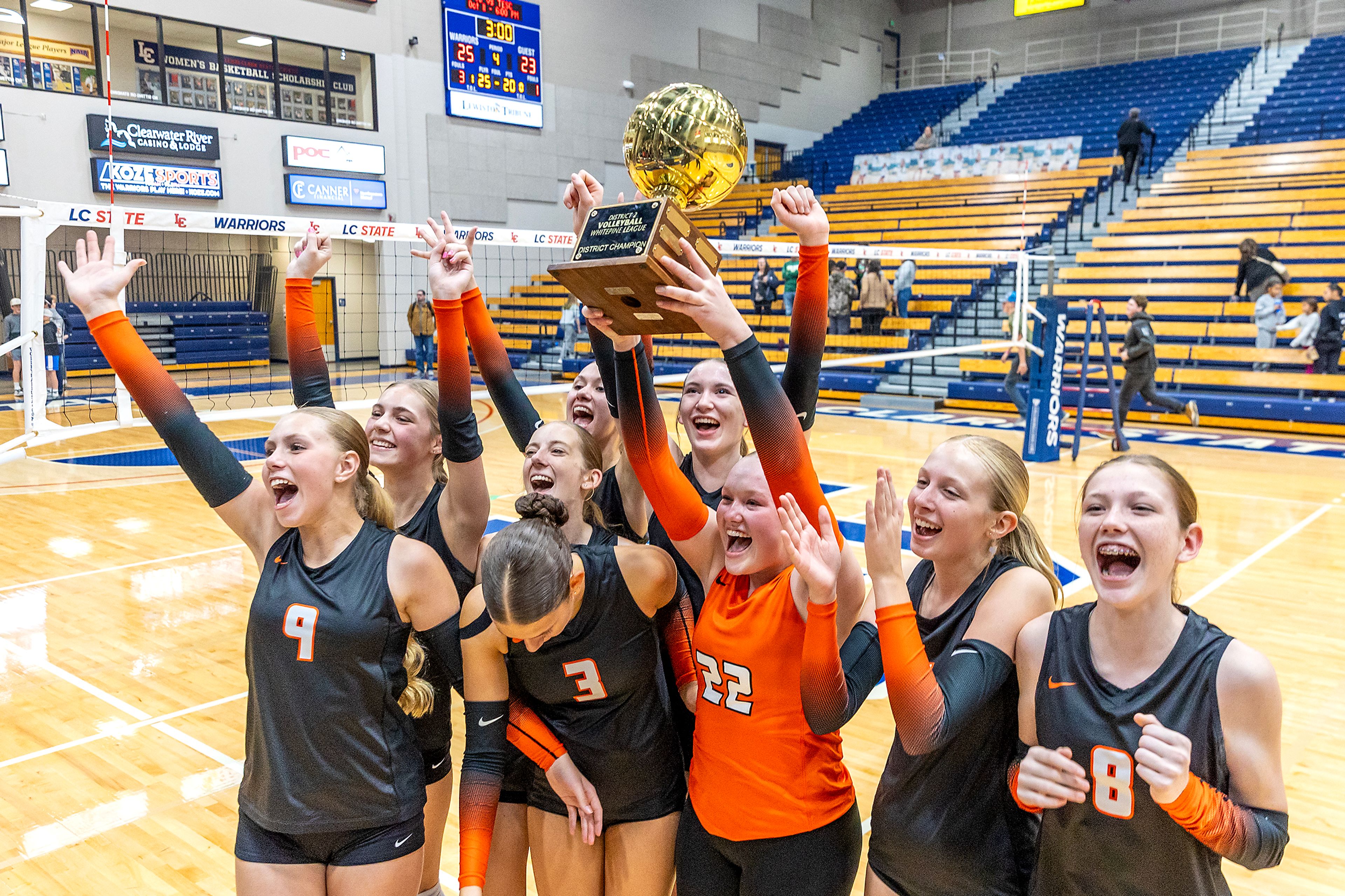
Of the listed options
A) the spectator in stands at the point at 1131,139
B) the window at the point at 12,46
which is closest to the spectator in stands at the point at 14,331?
the window at the point at 12,46

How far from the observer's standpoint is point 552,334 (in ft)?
60.5

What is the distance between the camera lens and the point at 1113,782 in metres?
1.60

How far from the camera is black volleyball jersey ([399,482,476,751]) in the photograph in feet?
7.22

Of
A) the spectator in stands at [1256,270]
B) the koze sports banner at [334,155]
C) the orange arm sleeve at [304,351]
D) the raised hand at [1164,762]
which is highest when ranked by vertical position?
the koze sports banner at [334,155]

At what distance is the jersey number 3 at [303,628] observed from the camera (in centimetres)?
194

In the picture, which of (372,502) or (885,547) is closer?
(885,547)

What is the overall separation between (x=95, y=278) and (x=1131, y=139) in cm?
1751

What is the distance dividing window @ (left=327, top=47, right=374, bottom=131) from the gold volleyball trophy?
696 inches

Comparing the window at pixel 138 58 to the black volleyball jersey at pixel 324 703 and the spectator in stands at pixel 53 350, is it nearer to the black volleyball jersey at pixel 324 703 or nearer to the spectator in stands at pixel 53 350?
the spectator in stands at pixel 53 350

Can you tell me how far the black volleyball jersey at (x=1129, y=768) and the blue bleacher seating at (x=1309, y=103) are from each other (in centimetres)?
1809

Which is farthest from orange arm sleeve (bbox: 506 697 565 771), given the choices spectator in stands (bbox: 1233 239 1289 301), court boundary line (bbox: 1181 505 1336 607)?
spectator in stands (bbox: 1233 239 1289 301)

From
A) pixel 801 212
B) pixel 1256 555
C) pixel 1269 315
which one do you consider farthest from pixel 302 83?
pixel 801 212

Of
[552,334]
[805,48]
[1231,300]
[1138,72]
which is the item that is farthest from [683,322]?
[805,48]

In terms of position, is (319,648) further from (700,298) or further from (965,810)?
(965,810)
